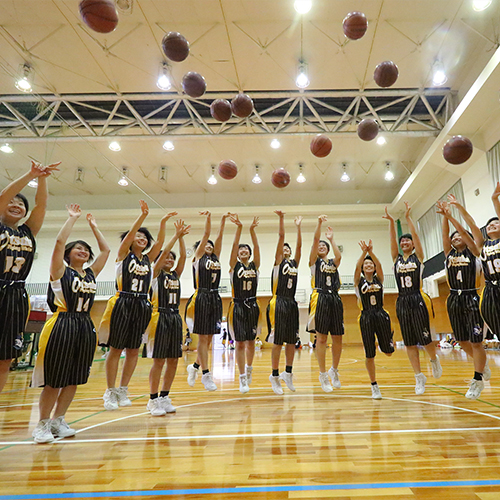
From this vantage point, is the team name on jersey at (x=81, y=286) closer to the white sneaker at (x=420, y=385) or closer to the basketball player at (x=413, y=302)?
the basketball player at (x=413, y=302)

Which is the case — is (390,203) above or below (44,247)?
above

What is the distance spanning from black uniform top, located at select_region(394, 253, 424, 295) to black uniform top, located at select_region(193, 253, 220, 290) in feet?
7.47

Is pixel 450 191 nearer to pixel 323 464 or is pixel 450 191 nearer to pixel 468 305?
pixel 468 305

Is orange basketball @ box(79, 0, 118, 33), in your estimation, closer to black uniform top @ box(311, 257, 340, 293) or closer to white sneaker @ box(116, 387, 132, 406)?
black uniform top @ box(311, 257, 340, 293)

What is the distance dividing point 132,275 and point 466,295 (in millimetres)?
3630

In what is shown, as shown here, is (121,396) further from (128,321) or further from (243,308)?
(243,308)

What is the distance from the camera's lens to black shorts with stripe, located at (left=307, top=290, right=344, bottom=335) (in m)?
4.68

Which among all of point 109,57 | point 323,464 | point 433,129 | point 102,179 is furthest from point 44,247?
point 102,179

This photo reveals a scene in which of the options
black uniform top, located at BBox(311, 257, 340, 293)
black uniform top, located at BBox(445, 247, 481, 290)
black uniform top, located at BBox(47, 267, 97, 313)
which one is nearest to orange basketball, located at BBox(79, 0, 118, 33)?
black uniform top, located at BBox(47, 267, 97, 313)

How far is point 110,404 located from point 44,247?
6.19 ft

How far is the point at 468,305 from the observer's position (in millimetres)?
4082

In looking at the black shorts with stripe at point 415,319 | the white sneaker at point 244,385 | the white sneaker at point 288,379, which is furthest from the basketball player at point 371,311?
the white sneaker at point 244,385

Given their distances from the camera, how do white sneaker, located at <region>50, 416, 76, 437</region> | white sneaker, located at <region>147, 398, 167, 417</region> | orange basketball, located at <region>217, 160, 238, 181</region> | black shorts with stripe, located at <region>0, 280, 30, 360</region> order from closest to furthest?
A: black shorts with stripe, located at <region>0, 280, 30, 360</region> < white sneaker, located at <region>50, 416, 76, 437</region> < white sneaker, located at <region>147, 398, 167, 417</region> < orange basketball, located at <region>217, 160, 238, 181</region>

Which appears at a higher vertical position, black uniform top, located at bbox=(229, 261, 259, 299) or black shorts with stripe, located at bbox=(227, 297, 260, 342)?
black uniform top, located at bbox=(229, 261, 259, 299)
